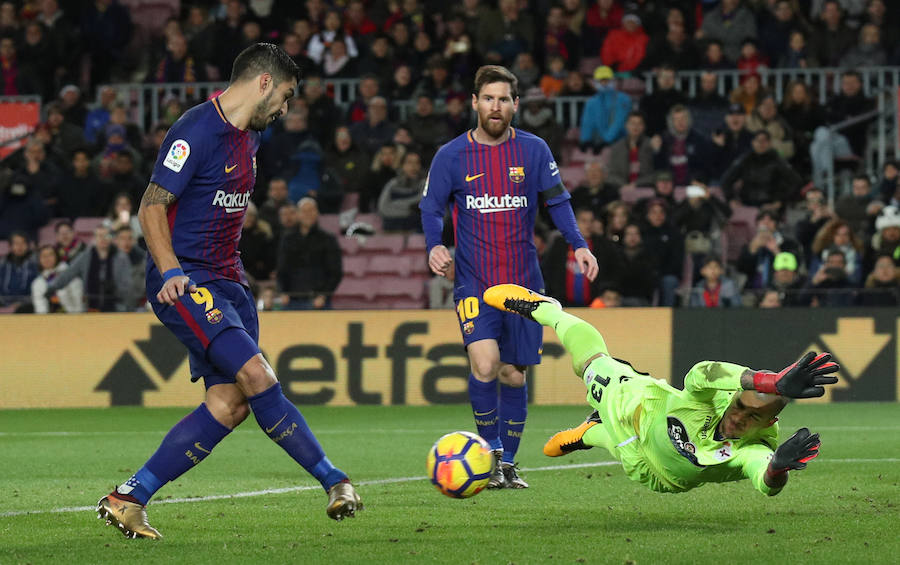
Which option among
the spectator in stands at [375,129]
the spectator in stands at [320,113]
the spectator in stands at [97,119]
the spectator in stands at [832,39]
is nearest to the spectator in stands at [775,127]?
the spectator in stands at [832,39]

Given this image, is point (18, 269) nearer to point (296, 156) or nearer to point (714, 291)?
point (296, 156)

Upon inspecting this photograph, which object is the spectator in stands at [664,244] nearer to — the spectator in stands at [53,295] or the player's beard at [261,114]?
the spectator in stands at [53,295]

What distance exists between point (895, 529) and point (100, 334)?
1004 cm

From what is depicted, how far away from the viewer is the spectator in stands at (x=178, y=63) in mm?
20703

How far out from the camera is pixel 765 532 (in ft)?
20.6

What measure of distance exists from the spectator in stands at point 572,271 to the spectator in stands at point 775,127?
3.84 m

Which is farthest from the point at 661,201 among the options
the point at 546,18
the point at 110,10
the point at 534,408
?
the point at 110,10

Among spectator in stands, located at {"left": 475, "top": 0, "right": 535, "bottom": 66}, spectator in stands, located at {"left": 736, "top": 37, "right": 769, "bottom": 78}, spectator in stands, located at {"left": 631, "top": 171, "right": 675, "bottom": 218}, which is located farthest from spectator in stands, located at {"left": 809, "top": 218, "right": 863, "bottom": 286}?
spectator in stands, located at {"left": 475, "top": 0, "right": 535, "bottom": 66}

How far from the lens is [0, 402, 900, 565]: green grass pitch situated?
5805 millimetres

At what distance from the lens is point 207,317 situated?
629 centimetres

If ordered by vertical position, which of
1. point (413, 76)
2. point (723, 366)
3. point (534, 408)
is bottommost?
point (534, 408)

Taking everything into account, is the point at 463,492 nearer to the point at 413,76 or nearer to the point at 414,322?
the point at 414,322

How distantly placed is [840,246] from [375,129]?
20.8 ft

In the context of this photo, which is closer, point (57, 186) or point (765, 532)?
point (765, 532)
